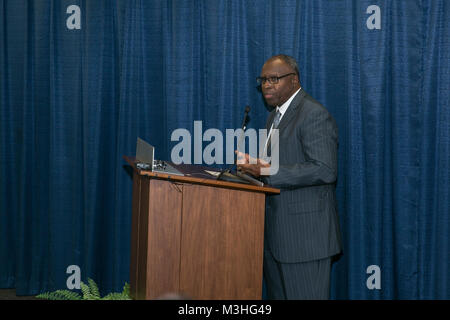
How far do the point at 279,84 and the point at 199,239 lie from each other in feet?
3.58

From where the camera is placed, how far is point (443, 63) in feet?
12.1

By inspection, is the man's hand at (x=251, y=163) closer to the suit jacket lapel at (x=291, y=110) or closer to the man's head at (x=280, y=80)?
the suit jacket lapel at (x=291, y=110)

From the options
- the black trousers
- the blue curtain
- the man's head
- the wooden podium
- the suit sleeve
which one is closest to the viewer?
the wooden podium

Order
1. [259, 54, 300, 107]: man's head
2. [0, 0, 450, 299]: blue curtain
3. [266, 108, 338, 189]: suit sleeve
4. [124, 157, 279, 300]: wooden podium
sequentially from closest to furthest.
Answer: [124, 157, 279, 300]: wooden podium, [266, 108, 338, 189]: suit sleeve, [259, 54, 300, 107]: man's head, [0, 0, 450, 299]: blue curtain

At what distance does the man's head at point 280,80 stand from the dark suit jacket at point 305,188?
0.35ft

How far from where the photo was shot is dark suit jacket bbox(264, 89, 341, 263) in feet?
9.03

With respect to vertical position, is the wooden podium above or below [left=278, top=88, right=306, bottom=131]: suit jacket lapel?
below

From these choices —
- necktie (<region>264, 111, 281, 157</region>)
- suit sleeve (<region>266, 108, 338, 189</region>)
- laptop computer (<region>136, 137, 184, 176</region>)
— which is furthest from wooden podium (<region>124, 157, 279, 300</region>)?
necktie (<region>264, 111, 281, 157</region>)

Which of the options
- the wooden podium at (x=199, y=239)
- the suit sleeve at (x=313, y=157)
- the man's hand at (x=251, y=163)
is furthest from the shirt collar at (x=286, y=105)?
the wooden podium at (x=199, y=239)

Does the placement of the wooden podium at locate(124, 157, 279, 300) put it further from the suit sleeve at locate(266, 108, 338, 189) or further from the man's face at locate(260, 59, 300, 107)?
the man's face at locate(260, 59, 300, 107)

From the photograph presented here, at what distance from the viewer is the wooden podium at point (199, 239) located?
8.54ft

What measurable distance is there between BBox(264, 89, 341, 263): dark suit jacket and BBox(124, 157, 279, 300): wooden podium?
0.28m

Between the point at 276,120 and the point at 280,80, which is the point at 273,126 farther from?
the point at 280,80

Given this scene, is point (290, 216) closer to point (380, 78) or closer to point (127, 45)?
point (380, 78)
